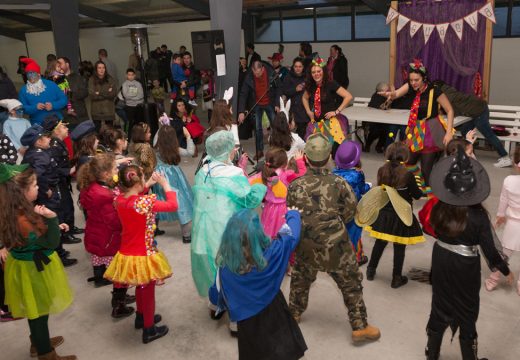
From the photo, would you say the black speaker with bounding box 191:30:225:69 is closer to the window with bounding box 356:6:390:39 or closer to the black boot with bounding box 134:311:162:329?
the black boot with bounding box 134:311:162:329

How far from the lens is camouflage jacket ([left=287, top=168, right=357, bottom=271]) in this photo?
298 centimetres

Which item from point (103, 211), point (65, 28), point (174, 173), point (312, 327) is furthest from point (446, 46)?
point (65, 28)

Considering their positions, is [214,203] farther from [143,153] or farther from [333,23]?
[333,23]

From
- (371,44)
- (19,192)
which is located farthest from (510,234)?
(371,44)

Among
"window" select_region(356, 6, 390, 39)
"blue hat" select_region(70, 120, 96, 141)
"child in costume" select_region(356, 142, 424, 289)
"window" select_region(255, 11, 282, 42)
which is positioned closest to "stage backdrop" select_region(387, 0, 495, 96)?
"child in costume" select_region(356, 142, 424, 289)

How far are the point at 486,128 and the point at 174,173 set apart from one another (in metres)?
4.41

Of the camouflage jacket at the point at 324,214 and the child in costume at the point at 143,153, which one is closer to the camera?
the camouflage jacket at the point at 324,214

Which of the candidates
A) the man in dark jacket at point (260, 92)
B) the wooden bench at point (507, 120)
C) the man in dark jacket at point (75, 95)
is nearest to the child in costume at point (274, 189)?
the man in dark jacket at point (260, 92)

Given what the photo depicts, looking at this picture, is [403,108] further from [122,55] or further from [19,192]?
[122,55]

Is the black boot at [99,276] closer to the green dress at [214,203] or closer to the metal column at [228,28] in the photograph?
the green dress at [214,203]

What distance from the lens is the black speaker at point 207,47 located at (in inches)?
255

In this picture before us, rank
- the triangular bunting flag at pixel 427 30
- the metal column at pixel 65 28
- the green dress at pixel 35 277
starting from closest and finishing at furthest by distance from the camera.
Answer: the green dress at pixel 35 277 < the triangular bunting flag at pixel 427 30 < the metal column at pixel 65 28

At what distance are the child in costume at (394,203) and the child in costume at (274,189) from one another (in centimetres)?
61

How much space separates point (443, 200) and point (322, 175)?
73 centimetres
